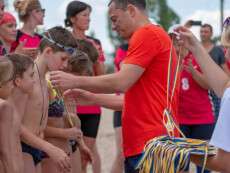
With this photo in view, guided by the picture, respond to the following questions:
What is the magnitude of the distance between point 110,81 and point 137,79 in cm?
19

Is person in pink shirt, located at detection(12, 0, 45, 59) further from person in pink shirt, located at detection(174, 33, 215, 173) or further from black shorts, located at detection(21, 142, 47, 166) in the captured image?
black shorts, located at detection(21, 142, 47, 166)

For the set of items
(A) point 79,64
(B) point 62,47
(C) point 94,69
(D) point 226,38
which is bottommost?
(C) point 94,69

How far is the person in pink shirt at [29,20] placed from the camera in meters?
7.03

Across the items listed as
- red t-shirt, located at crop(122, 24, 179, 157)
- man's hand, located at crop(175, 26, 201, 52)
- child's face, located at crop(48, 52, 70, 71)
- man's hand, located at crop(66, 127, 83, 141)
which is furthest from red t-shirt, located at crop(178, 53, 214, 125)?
man's hand, located at crop(175, 26, 201, 52)

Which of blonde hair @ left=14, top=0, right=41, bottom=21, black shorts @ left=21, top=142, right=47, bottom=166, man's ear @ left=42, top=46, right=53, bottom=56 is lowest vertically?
black shorts @ left=21, top=142, right=47, bottom=166

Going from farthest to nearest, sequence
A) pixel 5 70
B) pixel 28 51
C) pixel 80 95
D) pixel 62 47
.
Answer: pixel 28 51 < pixel 62 47 < pixel 80 95 < pixel 5 70

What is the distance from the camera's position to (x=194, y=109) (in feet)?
25.4

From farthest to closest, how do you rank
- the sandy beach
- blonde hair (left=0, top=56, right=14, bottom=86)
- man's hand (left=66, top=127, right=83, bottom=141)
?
1. the sandy beach
2. man's hand (left=66, top=127, right=83, bottom=141)
3. blonde hair (left=0, top=56, right=14, bottom=86)

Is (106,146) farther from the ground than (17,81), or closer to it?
closer to it

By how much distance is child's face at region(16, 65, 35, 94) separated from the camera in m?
5.05

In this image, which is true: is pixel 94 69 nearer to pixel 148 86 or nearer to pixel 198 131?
pixel 198 131

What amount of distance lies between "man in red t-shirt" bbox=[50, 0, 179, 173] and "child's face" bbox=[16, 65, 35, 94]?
1.12ft

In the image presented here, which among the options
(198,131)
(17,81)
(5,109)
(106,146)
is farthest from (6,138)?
(106,146)

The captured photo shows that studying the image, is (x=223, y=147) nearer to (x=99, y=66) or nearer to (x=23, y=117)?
(x=23, y=117)
